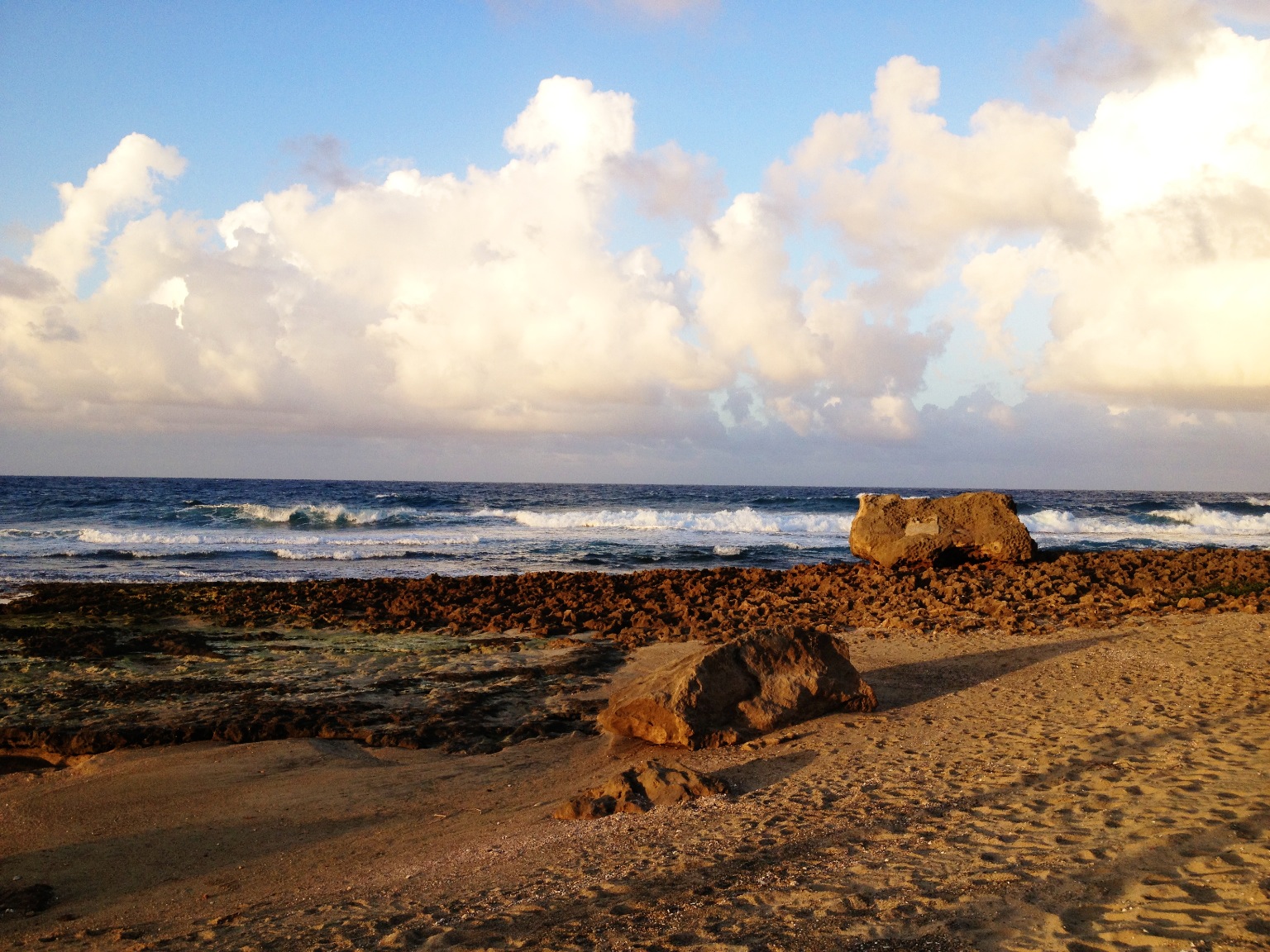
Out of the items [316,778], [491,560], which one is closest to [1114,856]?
[316,778]

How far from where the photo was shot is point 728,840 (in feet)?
15.5

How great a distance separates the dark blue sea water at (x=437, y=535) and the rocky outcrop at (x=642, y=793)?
1726 centimetres

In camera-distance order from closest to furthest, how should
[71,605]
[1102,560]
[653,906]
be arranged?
[653,906] → [71,605] → [1102,560]

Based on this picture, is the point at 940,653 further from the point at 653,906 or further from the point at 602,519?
the point at 602,519

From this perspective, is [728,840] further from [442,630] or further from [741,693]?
[442,630]

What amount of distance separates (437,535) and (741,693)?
27972mm

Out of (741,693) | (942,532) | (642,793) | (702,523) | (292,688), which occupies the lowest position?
(292,688)

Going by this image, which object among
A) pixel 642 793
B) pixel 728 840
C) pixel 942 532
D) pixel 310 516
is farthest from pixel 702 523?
pixel 728 840

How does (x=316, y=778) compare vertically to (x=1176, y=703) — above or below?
below

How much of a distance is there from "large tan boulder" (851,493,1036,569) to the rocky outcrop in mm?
11901

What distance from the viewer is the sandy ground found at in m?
3.75

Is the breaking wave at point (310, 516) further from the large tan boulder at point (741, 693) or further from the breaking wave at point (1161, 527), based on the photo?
the large tan boulder at point (741, 693)

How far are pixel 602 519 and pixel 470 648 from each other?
96.8 ft

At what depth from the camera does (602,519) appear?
4072 cm
